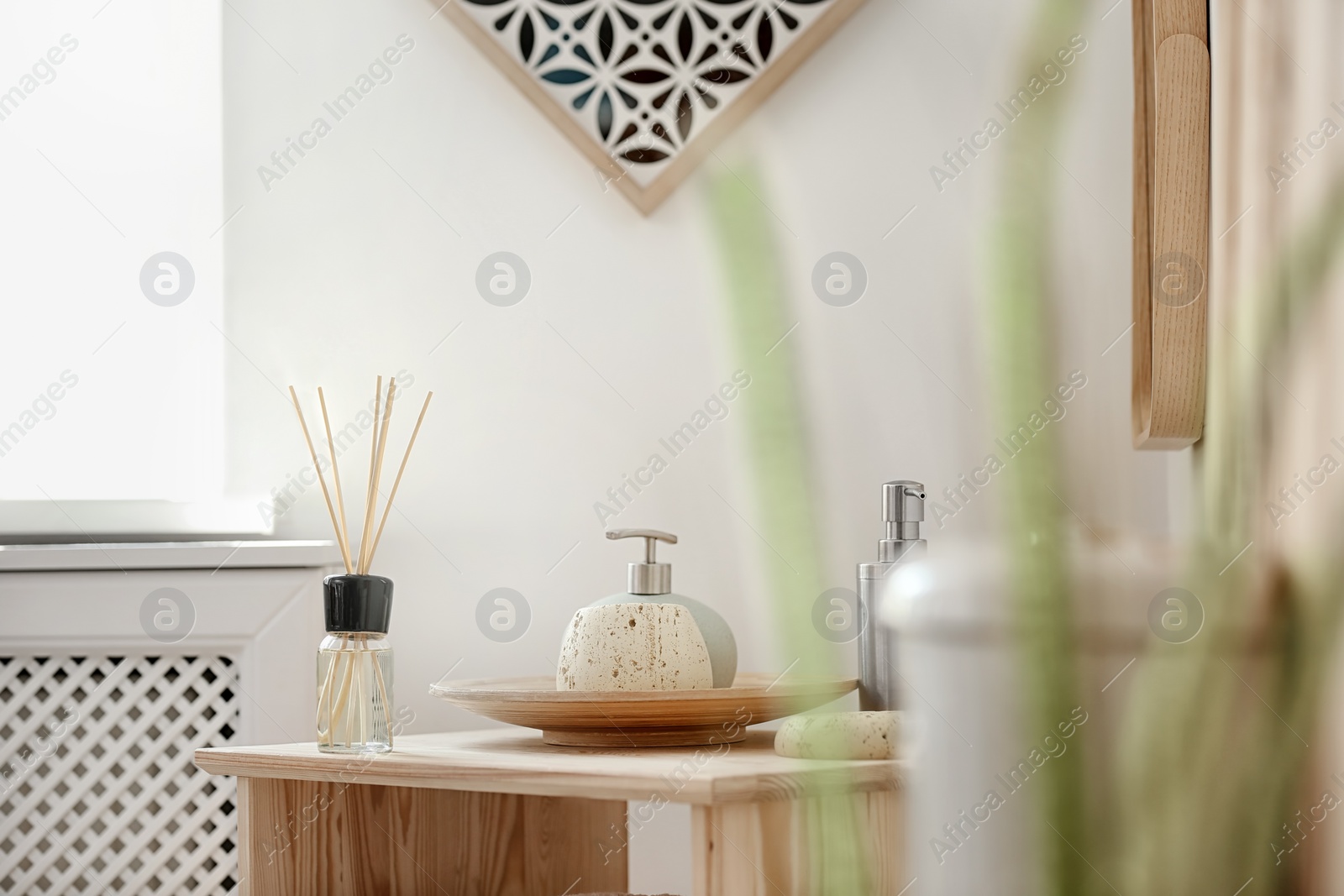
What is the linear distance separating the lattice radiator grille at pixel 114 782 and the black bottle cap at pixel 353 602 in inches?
18.5

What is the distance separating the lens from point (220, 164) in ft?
4.20

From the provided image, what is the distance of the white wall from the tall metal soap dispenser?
0.53 ft

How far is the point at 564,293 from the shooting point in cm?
121

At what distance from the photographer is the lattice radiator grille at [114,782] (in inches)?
46.1

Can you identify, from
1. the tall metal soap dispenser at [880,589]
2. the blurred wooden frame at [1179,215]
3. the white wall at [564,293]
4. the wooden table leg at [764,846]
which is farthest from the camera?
the white wall at [564,293]

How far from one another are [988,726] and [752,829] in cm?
28

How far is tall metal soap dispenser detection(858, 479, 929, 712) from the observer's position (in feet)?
2.79

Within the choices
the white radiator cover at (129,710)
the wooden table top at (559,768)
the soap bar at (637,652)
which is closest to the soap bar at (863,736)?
the wooden table top at (559,768)

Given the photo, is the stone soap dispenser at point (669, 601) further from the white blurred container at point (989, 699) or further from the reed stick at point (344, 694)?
the white blurred container at point (989, 699)

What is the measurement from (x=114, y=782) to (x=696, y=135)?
3.05ft

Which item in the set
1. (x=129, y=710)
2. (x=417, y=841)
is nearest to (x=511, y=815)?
(x=417, y=841)

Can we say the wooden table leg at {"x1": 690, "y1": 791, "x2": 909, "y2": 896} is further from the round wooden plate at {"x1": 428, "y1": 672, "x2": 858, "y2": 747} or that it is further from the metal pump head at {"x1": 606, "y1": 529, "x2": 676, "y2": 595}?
the metal pump head at {"x1": 606, "y1": 529, "x2": 676, "y2": 595}

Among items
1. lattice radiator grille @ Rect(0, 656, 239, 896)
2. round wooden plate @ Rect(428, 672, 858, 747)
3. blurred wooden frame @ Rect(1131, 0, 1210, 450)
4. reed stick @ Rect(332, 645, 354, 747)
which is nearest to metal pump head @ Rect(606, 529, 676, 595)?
round wooden plate @ Rect(428, 672, 858, 747)


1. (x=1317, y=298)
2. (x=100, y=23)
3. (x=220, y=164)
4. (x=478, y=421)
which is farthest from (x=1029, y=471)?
(x=100, y=23)
